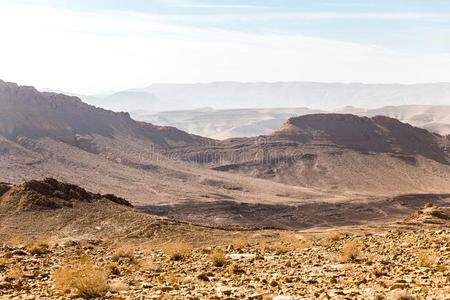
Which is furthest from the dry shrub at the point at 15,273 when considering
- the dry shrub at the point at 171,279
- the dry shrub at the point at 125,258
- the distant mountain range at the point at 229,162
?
the distant mountain range at the point at 229,162

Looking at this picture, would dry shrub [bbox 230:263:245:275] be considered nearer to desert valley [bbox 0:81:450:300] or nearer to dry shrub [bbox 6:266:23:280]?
desert valley [bbox 0:81:450:300]

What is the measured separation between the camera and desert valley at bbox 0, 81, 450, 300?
442 inches

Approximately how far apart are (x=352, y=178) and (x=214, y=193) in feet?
127

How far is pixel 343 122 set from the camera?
158 m

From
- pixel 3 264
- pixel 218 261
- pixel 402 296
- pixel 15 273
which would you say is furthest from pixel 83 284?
pixel 402 296

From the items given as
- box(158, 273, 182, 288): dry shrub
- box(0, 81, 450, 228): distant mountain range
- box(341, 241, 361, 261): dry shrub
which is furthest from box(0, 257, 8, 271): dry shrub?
box(0, 81, 450, 228): distant mountain range

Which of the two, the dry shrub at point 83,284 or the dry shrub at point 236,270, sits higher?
the dry shrub at point 83,284

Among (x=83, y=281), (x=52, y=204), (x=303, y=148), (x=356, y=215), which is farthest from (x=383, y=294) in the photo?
(x=303, y=148)

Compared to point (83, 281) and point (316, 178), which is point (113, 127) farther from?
point (83, 281)

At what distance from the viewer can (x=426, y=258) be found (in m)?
11.9

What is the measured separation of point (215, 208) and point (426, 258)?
77.2 metres

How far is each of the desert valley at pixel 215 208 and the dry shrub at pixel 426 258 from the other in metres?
0.04

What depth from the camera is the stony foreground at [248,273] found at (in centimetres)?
981

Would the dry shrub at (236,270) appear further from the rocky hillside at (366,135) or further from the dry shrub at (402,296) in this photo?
the rocky hillside at (366,135)
